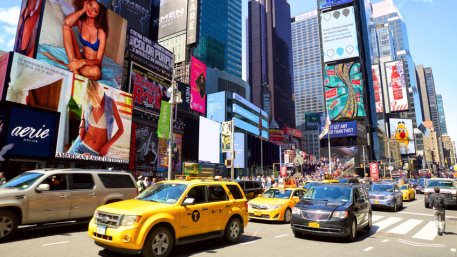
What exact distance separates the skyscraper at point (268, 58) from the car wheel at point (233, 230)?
6837 inches

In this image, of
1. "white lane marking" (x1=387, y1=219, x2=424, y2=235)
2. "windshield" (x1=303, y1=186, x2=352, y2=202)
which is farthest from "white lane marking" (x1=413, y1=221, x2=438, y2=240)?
"windshield" (x1=303, y1=186, x2=352, y2=202)

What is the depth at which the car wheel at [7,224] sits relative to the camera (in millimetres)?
8023

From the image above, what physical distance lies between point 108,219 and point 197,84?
60.4 m

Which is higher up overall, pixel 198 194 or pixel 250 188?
pixel 198 194

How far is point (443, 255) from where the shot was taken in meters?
7.75

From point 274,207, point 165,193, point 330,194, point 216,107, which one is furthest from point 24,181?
point 216,107

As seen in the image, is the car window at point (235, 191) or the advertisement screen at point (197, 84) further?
the advertisement screen at point (197, 84)

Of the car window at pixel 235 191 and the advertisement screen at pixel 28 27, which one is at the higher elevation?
the advertisement screen at pixel 28 27

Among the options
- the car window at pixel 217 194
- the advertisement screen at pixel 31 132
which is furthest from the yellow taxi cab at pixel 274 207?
the advertisement screen at pixel 31 132

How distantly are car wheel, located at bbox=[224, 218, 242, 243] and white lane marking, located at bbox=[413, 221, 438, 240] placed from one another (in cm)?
633

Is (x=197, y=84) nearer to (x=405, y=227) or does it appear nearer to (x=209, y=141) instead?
(x=209, y=141)

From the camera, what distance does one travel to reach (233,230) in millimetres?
8695

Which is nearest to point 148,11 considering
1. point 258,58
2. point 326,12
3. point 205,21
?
point 205,21

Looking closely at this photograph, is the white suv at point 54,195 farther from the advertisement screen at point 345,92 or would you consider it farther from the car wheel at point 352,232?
the advertisement screen at point 345,92
